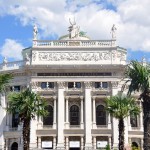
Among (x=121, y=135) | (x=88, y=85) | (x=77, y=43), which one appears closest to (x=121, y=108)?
(x=121, y=135)

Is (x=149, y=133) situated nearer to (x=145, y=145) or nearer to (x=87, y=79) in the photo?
(x=145, y=145)

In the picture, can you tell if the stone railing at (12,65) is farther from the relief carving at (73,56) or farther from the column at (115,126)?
the column at (115,126)

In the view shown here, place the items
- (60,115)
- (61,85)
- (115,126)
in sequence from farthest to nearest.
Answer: (61,85)
(60,115)
(115,126)

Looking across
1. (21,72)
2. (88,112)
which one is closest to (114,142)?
(88,112)

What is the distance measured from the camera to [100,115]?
73750 mm

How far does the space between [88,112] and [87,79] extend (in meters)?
5.88

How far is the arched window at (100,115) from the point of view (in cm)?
7325

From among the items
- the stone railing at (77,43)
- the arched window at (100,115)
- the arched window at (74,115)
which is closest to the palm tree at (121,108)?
the arched window at (100,115)

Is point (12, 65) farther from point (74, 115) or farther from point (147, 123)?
point (147, 123)

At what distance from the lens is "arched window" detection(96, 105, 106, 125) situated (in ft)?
240

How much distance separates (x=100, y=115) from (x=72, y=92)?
6531 millimetres

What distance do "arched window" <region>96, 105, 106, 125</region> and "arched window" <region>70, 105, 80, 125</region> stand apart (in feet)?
11.4

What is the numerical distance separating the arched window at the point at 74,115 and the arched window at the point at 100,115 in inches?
137

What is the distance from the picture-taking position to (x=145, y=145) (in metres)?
46.8
